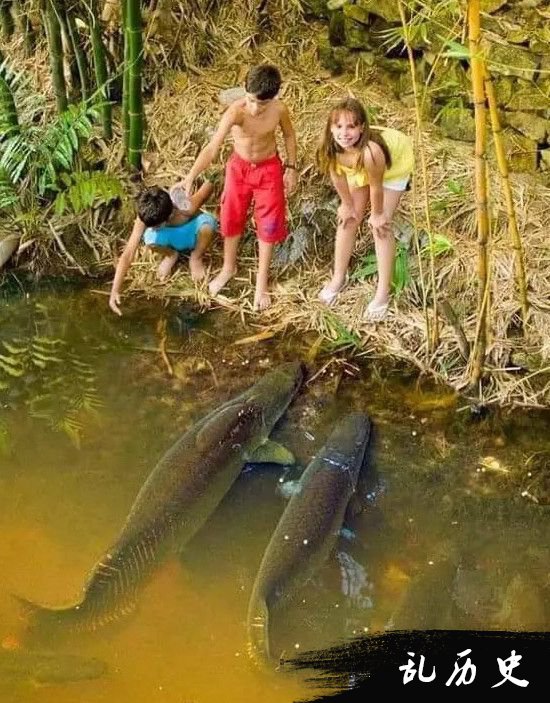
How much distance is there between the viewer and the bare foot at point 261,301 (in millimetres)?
4922

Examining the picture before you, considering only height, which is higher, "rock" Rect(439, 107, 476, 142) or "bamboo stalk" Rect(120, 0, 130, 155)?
"bamboo stalk" Rect(120, 0, 130, 155)

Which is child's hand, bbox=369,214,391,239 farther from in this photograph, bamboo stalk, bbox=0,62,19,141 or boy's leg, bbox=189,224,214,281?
bamboo stalk, bbox=0,62,19,141

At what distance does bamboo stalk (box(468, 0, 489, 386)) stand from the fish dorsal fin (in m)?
1.12

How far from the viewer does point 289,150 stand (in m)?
4.61

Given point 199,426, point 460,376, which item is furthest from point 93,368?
point 460,376

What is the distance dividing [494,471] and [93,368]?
214 centimetres

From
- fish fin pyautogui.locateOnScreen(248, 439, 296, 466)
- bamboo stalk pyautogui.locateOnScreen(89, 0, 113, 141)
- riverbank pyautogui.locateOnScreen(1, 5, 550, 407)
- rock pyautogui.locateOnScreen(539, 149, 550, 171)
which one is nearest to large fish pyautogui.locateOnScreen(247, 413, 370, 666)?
fish fin pyautogui.locateOnScreen(248, 439, 296, 466)

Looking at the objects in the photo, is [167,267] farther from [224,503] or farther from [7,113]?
[224,503]

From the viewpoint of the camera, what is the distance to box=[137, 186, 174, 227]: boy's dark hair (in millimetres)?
4660

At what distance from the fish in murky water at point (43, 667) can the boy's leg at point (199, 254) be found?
8.04ft

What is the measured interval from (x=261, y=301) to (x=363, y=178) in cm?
97

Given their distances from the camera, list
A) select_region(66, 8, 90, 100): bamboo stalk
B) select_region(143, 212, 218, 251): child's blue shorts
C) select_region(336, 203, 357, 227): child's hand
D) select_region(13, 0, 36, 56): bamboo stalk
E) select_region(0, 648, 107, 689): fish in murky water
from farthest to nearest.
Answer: select_region(13, 0, 36, 56): bamboo stalk → select_region(66, 8, 90, 100): bamboo stalk → select_region(143, 212, 218, 251): child's blue shorts → select_region(336, 203, 357, 227): child's hand → select_region(0, 648, 107, 689): fish in murky water

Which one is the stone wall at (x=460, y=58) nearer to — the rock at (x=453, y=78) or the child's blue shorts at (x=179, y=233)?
the rock at (x=453, y=78)

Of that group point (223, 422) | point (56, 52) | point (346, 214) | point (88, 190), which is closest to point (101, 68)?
point (56, 52)
